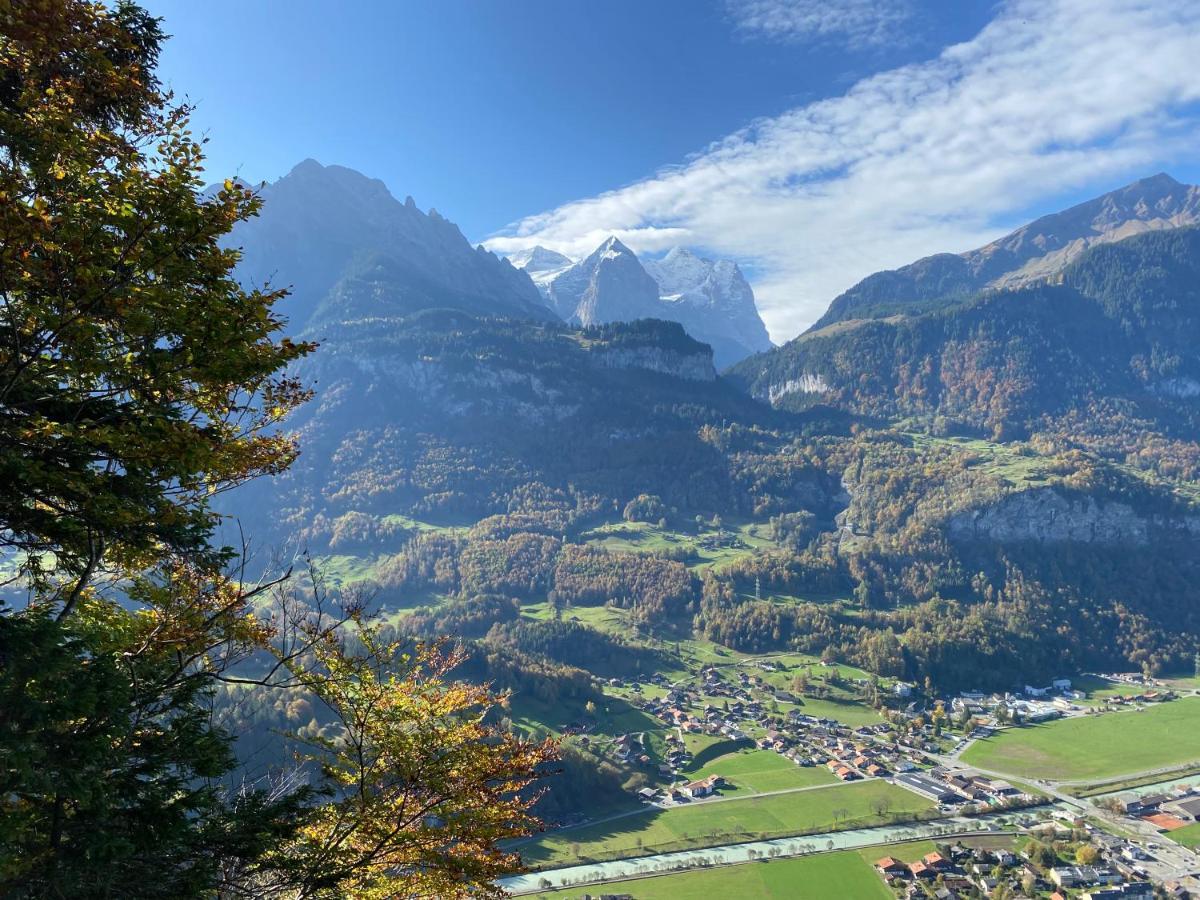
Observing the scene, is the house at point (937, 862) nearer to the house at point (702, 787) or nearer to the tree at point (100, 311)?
the house at point (702, 787)

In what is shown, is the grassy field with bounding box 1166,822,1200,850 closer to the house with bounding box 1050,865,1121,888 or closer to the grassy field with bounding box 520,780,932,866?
the house with bounding box 1050,865,1121,888

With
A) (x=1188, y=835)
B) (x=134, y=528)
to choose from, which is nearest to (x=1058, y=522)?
(x=1188, y=835)

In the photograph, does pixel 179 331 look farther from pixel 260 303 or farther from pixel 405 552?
pixel 405 552

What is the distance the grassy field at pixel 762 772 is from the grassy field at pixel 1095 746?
24243 millimetres

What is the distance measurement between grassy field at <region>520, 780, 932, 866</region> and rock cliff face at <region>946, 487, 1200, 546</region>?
13326cm

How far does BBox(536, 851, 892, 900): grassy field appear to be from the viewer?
59.5m

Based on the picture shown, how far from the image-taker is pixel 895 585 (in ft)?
593

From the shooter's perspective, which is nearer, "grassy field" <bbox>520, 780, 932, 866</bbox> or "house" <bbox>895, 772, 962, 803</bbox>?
"grassy field" <bbox>520, 780, 932, 866</bbox>

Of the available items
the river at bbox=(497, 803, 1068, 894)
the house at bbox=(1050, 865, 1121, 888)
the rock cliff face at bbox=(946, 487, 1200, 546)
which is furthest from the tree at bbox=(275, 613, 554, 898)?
the rock cliff face at bbox=(946, 487, 1200, 546)

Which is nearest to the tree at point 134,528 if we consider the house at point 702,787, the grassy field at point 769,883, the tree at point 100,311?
the tree at point 100,311

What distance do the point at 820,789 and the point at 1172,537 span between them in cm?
17336

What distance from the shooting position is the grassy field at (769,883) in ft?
195

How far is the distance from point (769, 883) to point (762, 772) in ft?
94.7

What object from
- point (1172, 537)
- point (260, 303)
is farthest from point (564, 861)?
point (1172, 537)
